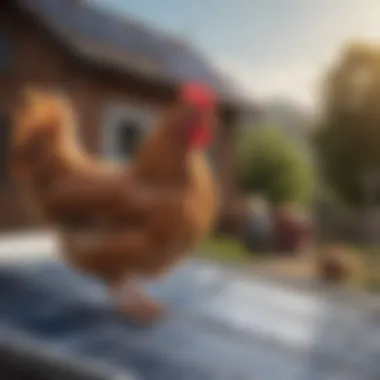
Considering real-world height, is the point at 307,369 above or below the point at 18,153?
below

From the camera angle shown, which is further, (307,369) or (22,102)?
(22,102)

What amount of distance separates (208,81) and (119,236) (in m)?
0.18

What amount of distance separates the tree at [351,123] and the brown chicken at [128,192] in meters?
0.12

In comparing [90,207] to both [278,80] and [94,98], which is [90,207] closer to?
[94,98]

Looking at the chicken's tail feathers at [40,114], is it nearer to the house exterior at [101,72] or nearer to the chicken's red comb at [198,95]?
the house exterior at [101,72]

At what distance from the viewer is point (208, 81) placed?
2.31 ft

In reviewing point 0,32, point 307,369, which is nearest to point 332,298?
point 307,369

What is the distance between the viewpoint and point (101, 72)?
759 millimetres

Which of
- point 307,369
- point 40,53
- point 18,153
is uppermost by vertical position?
point 40,53

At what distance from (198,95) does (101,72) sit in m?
0.13

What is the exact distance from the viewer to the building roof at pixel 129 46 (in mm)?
701

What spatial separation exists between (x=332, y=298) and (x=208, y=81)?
0.24m

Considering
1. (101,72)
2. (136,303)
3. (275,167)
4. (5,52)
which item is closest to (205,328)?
(136,303)

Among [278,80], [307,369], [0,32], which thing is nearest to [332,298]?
[307,369]
